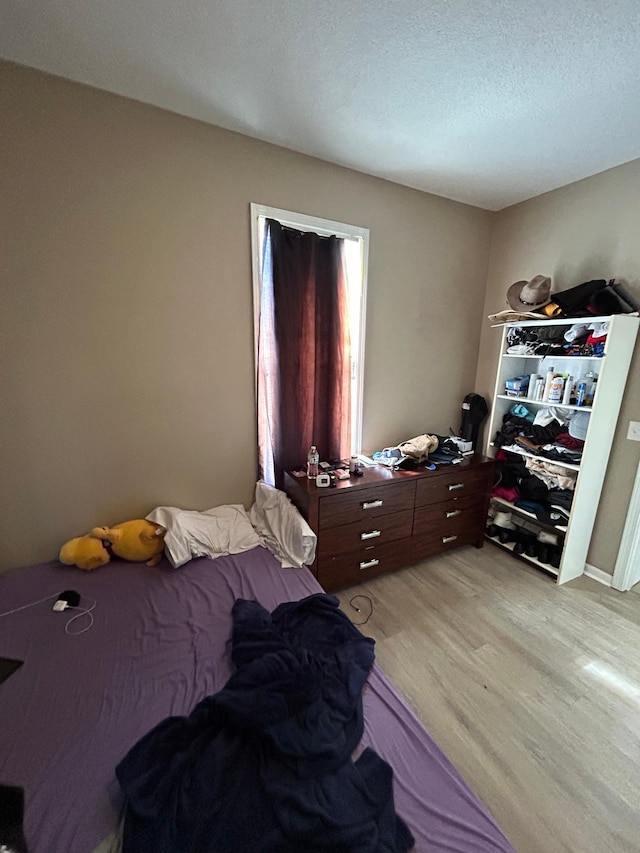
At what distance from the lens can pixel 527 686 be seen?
5.06 ft

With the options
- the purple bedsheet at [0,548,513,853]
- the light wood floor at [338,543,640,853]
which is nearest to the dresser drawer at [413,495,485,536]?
the light wood floor at [338,543,640,853]

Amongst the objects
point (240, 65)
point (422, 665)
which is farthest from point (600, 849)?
point (240, 65)

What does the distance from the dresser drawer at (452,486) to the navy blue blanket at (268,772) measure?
1.24 metres

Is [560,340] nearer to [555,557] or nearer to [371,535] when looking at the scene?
[555,557]

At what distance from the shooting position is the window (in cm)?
202

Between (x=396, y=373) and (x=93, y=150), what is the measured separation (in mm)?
2192

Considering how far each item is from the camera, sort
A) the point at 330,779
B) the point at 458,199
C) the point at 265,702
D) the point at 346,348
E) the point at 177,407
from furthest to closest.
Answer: the point at 458,199 → the point at 346,348 → the point at 177,407 → the point at 265,702 → the point at 330,779

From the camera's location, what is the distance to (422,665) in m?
1.63

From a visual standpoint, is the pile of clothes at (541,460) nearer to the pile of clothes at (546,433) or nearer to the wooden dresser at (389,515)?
the pile of clothes at (546,433)

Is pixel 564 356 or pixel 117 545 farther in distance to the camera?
pixel 564 356

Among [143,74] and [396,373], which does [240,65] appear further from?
[396,373]

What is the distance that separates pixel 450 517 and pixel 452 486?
250mm

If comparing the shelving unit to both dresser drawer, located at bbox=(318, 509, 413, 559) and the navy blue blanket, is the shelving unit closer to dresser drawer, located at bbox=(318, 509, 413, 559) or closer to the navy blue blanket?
dresser drawer, located at bbox=(318, 509, 413, 559)

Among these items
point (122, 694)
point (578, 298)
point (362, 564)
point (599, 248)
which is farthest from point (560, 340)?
point (122, 694)
